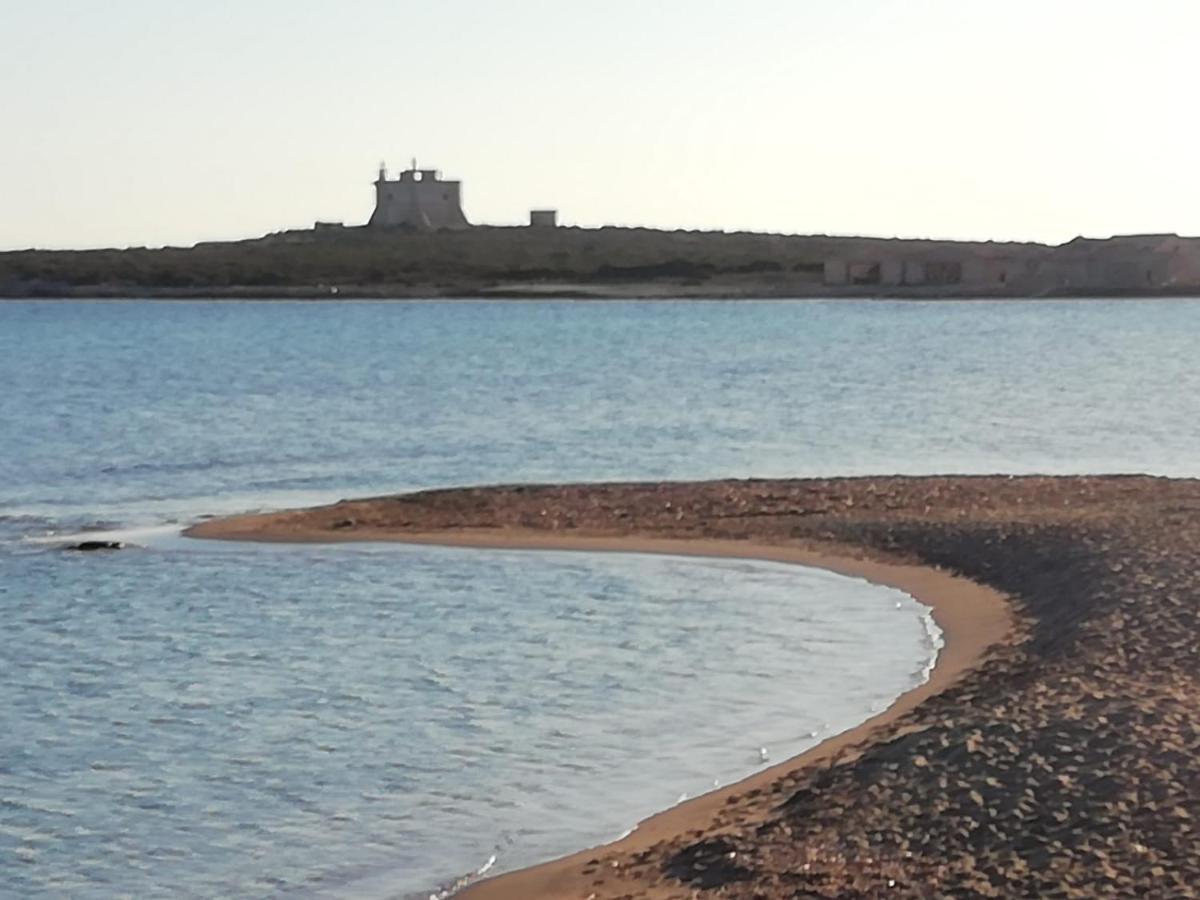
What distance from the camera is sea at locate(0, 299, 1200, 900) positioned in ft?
35.3

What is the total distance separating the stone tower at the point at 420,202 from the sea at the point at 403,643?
353 feet

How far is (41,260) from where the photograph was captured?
154 meters

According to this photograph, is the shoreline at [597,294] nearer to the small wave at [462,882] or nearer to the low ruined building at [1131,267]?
the low ruined building at [1131,267]

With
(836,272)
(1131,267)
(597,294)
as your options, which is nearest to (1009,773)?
(1131,267)

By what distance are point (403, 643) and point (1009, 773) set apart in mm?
6545

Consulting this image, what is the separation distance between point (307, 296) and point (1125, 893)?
131 m

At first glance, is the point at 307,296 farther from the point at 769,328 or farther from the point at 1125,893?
the point at 1125,893

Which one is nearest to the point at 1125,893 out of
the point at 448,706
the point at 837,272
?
the point at 448,706

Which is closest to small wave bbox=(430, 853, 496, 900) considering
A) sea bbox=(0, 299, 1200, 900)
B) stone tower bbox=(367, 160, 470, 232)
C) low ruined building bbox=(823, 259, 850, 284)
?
sea bbox=(0, 299, 1200, 900)

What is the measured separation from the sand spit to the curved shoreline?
1.2 inches

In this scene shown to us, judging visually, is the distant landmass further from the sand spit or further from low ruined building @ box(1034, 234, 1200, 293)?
the sand spit

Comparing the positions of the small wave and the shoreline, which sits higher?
the small wave

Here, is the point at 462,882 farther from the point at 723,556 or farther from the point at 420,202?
the point at 420,202

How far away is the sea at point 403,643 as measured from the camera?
1077cm
